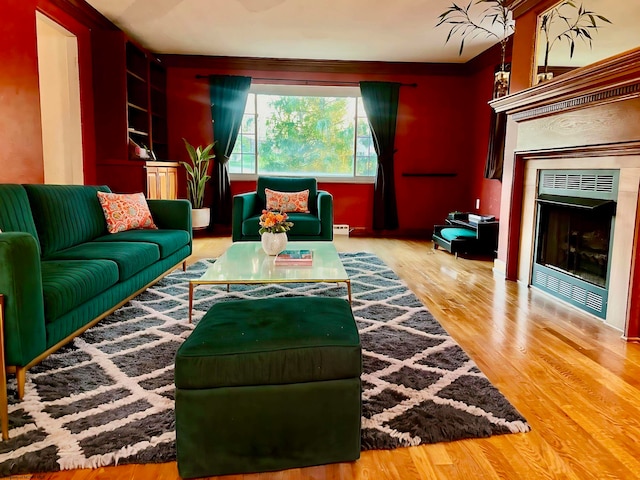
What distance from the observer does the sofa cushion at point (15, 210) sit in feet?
8.32

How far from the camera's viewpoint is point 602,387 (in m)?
2.09

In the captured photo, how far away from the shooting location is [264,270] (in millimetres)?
2760

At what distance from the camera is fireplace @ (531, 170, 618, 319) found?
301cm

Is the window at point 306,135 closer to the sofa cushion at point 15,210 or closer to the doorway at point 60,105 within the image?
the doorway at point 60,105

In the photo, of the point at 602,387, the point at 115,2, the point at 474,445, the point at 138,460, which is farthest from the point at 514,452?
the point at 115,2

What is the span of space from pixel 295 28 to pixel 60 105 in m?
2.67

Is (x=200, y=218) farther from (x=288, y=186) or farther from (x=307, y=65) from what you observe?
(x=307, y=65)

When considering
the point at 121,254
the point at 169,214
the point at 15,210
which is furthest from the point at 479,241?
the point at 15,210

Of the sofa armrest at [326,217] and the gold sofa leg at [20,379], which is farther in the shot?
the sofa armrest at [326,217]

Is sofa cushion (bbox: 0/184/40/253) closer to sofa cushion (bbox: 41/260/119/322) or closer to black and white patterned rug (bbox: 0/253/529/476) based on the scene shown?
sofa cushion (bbox: 41/260/119/322)

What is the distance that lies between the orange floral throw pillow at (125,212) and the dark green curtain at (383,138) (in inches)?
148

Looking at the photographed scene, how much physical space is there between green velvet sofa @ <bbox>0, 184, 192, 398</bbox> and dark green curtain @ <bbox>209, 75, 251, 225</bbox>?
102 inches

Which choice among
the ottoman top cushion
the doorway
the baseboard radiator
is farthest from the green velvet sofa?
the baseboard radiator

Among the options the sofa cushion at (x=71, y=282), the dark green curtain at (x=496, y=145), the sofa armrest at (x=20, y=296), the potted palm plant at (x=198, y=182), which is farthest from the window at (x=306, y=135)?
the sofa armrest at (x=20, y=296)
